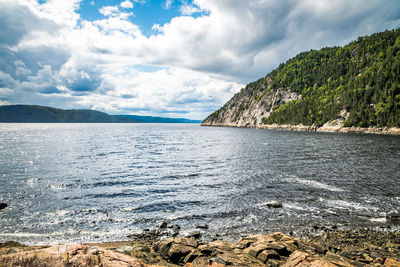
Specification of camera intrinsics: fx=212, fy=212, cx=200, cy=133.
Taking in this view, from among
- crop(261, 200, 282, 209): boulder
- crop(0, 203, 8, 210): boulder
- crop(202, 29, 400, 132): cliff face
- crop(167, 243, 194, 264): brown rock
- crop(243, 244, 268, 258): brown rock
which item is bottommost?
crop(0, 203, 8, 210): boulder

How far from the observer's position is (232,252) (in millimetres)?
9703

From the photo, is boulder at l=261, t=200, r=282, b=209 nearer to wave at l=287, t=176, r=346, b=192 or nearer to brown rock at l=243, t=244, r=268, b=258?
wave at l=287, t=176, r=346, b=192

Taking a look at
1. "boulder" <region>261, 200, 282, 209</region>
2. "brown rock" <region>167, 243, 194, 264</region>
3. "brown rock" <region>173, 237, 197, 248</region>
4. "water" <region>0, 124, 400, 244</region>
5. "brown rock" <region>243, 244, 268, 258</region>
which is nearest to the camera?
"brown rock" <region>243, 244, 268, 258</region>

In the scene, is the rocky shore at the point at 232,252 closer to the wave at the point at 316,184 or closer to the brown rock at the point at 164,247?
the brown rock at the point at 164,247

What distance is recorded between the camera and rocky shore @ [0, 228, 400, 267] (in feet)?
22.3

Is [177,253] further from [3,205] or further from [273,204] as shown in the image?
[3,205]

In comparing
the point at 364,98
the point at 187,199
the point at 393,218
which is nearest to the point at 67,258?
the point at 187,199

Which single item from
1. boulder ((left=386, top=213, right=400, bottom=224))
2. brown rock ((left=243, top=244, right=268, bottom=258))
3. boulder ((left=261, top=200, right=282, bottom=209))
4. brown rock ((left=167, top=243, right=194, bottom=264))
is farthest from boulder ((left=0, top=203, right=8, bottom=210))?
boulder ((left=386, top=213, right=400, bottom=224))

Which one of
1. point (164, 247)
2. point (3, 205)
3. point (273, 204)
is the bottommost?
point (3, 205)

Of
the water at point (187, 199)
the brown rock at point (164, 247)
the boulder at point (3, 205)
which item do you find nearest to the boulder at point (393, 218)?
the water at point (187, 199)

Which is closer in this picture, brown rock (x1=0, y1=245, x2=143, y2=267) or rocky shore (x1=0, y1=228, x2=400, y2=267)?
brown rock (x1=0, y1=245, x2=143, y2=267)

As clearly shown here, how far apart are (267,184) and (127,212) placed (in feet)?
51.5

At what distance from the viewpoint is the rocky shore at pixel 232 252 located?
267 inches

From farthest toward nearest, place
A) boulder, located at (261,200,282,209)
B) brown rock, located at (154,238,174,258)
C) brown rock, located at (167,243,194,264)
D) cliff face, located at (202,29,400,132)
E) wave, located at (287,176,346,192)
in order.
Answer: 1. cliff face, located at (202,29,400,132)
2. wave, located at (287,176,346,192)
3. boulder, located at (261,200,282,209)
4. brown rock, located at (154,238,174,258)
5. brown rock, located at (167,243,194,264)
